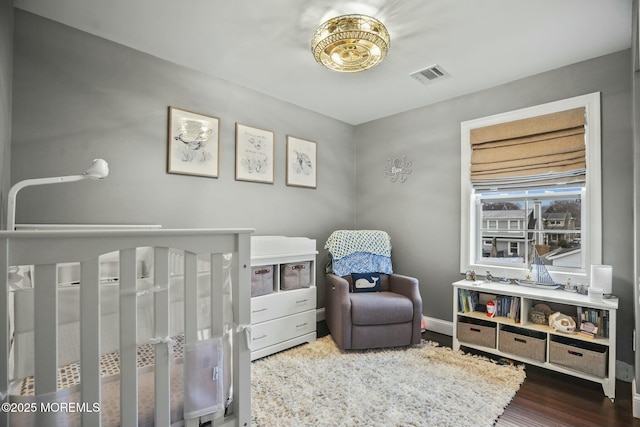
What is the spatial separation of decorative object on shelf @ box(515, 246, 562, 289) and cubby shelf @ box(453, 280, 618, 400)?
7 cm

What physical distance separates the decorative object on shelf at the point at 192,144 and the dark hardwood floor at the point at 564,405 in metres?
2.77

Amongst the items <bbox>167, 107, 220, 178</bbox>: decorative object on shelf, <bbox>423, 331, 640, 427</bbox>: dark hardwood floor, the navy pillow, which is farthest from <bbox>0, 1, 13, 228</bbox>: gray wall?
<bbox>423, 331, 640, 427</bbox>: dark hardwood floor

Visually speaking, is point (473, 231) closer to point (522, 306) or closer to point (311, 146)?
point (522, 306)

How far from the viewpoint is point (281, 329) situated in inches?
107

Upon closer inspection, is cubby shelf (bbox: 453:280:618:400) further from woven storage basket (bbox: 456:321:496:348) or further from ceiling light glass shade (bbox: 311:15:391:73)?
ceiling light glass shade (bbox: 311:15:391:73)

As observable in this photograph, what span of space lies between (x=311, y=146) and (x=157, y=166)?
168 centimetres

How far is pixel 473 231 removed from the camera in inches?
120

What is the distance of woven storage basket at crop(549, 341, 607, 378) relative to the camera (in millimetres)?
2064

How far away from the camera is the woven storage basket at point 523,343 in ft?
7.63

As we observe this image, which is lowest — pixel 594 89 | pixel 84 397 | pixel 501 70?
pixel 84 397

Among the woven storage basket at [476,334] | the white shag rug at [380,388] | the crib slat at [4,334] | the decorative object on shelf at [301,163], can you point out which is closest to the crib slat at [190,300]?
the crib slat at [4,334]

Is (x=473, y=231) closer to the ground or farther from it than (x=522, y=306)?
farther from it

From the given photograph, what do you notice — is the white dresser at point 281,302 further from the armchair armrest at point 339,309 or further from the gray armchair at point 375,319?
the gray armchair at point 375,319

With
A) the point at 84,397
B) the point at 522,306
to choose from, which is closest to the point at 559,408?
the point at 522,306
